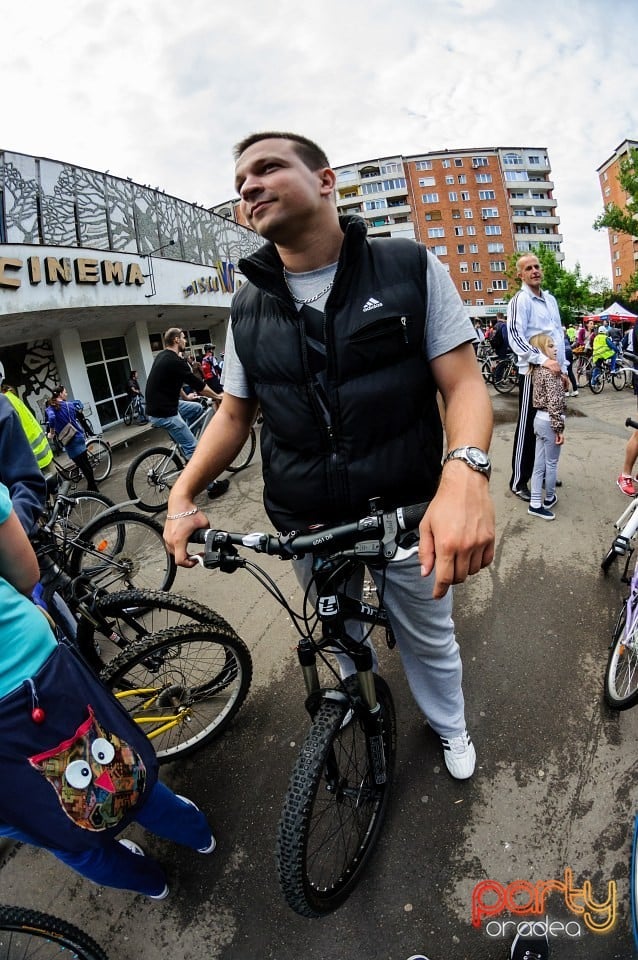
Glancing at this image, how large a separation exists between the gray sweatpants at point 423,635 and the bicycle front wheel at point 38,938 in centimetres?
119

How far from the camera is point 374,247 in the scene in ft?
5.06

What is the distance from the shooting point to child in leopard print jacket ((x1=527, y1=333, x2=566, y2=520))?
4.05 metres

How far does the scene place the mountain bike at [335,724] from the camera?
4.31 feet

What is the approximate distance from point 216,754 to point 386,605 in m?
1.37

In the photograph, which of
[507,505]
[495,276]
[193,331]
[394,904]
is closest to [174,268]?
[193,331]

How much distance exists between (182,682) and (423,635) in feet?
4.55

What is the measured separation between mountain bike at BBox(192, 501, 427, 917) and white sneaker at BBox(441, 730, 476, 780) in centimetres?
27

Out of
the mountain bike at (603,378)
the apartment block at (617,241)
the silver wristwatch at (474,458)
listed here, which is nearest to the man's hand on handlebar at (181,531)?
the silver wristwatch at (474,458)

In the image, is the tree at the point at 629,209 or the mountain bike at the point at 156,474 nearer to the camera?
the mountain bike at the point at 156,474

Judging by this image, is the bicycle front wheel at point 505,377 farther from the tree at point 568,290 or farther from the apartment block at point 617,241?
the apartment block at point 617,241

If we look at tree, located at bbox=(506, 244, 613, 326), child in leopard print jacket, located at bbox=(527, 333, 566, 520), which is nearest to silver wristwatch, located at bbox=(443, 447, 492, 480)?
child in leopard print jacket, located at bbox=(527, 333, 566, 520)

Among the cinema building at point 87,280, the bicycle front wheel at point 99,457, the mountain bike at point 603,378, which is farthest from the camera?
the cinema building at point 87,280

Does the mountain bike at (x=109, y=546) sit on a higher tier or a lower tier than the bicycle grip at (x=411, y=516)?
lower

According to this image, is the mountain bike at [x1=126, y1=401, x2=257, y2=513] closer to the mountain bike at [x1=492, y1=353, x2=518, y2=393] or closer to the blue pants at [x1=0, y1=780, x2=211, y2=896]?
the blue pants at [x1=0, y1=780, x2=211, y2=896]
